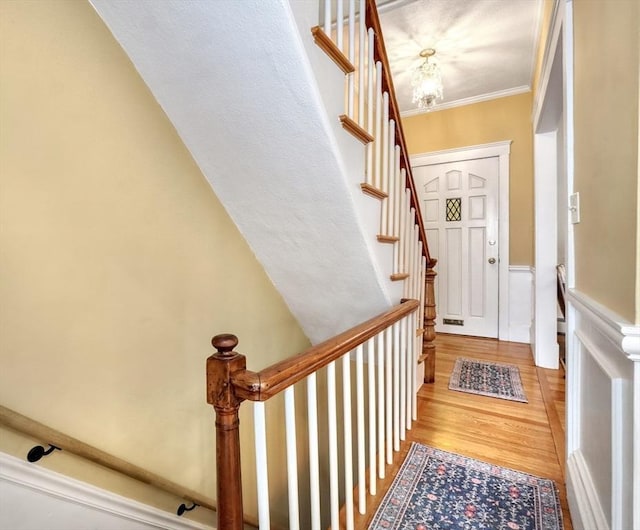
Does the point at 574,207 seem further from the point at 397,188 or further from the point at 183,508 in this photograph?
the point at 183,508

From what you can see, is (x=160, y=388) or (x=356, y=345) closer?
(x=356, y=345)

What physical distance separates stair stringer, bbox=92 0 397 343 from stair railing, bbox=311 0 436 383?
14 cm

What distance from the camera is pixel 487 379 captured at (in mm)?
2561

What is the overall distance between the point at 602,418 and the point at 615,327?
1.32 feet

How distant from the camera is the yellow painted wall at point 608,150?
753 millimetres

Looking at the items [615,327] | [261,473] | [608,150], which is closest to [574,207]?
[608,150]

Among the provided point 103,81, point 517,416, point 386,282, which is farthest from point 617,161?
point 517,416

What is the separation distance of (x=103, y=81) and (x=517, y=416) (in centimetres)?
264

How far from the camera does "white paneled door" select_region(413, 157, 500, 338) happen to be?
3.69 metres

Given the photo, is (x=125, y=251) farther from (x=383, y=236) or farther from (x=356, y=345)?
(x=383, y=236)

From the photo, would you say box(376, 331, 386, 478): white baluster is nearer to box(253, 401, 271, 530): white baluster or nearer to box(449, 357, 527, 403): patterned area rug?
box(253, 401, 271, 530): white baluster

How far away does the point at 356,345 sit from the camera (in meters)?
1.20

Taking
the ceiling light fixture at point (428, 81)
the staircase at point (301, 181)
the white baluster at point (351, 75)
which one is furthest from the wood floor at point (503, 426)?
the ceiling light fixture at point (428, 81)

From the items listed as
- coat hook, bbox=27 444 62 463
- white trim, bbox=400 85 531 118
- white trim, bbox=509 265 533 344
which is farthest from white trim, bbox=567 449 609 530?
white trim, bbox=400 85 531 118
